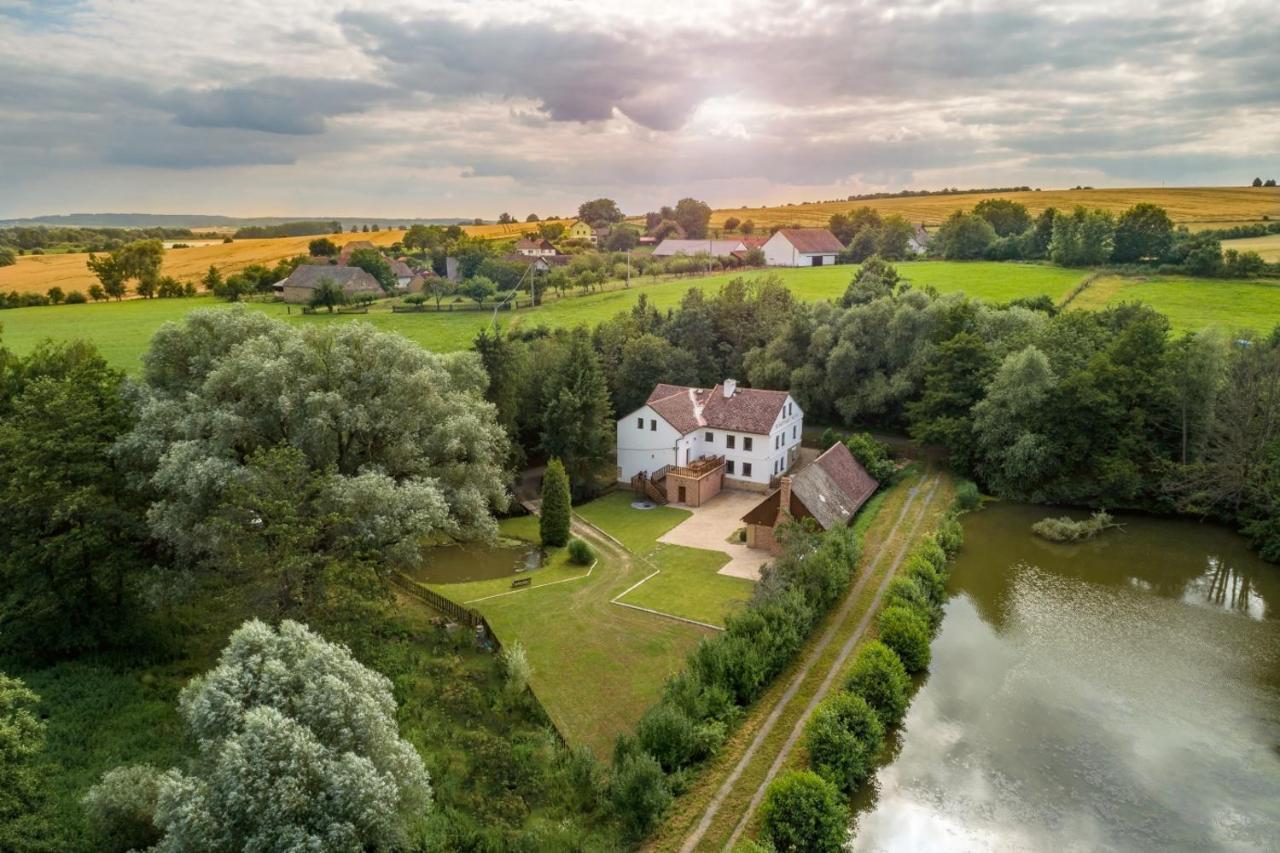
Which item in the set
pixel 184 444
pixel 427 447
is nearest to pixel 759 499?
pixel 427 447

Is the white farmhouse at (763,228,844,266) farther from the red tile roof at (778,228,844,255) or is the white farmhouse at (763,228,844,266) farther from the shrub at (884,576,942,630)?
the shrub at (884,576,942,630)

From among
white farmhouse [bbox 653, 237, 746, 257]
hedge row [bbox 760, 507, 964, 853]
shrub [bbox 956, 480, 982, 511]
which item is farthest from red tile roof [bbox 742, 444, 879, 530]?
white farmhouse [bbox 653, 237, 746, 257]

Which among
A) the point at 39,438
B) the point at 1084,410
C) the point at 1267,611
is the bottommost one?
the point at 1267,611

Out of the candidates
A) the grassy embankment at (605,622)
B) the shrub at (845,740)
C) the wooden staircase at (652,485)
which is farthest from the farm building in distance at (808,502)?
the shrub at (845,740)

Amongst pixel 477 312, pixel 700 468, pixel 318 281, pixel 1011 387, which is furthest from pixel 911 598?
pixel 318 281

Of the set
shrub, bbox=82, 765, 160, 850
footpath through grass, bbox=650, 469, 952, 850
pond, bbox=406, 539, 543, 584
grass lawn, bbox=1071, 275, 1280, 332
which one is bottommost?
pond, bbox=406, 539, 543, 584

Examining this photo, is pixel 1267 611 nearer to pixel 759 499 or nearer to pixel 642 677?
pixel 759 499

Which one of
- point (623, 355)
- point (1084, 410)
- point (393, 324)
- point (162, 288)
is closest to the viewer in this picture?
point (1084, 410)
